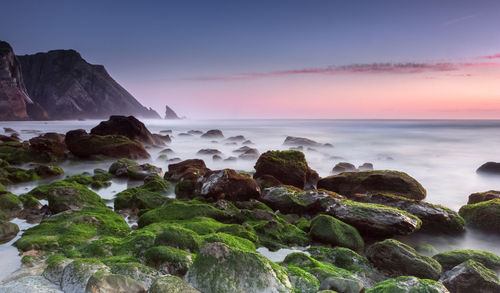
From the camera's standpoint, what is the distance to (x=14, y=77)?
89562mm

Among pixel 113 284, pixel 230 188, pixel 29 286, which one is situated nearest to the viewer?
pixel 113 284

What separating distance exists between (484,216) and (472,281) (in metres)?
4.61

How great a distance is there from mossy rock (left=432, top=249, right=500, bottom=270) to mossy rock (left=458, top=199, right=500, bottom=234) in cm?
276

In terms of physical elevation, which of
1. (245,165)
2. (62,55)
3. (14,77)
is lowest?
(245,165)

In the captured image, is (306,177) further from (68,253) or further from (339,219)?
(68,253)

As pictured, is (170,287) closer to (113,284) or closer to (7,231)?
(113,284)

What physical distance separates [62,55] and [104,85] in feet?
74.7

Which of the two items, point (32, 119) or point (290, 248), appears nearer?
point (290, 248)

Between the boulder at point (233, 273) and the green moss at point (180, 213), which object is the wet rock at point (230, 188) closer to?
the green moss at point (180, 213)

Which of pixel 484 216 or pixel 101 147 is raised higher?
pixel 101 147

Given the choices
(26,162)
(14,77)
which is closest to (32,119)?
(14,77)

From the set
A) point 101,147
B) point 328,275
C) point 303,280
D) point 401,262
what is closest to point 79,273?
point 303,280

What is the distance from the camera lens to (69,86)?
14138 cm

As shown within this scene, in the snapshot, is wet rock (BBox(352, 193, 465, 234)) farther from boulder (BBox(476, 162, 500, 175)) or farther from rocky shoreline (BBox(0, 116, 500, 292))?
boulder (BBox(476, 162, 500, 175))
